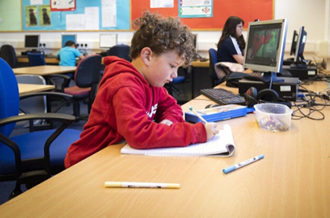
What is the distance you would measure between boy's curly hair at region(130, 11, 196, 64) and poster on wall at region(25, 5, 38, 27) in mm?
5702

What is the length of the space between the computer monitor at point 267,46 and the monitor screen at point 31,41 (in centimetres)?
480

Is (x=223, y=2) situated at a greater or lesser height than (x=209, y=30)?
greater

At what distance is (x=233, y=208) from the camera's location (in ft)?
2.12

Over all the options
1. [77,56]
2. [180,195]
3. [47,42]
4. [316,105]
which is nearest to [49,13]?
[47,42]

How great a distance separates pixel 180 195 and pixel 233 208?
0.12 metres

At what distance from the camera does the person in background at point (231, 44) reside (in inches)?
145

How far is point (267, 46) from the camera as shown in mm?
2080

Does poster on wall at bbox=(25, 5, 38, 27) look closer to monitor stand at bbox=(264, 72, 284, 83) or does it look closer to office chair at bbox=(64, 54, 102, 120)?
office chair at bbox=(64, 54, 102, 120)

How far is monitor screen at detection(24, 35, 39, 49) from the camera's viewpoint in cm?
598

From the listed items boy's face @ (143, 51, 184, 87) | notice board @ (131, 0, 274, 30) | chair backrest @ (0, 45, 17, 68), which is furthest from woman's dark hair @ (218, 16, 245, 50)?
chair backrest @ (0, 45, 17, 68)

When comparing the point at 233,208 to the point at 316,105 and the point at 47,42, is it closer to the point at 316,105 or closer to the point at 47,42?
the point at 316,105

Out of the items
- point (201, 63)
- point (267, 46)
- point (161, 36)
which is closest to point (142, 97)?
point (161, 36)

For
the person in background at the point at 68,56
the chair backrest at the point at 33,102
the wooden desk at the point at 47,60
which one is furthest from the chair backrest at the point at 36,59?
the chair backrest at the point at 33,102

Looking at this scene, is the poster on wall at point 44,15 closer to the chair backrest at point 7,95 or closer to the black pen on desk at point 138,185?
the chair backrest at point 7,95
